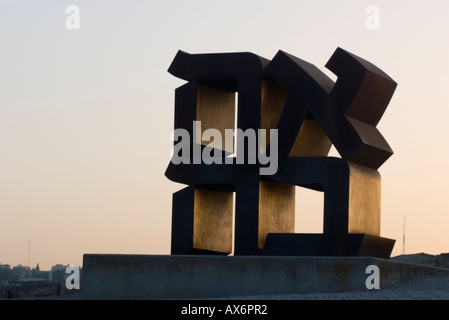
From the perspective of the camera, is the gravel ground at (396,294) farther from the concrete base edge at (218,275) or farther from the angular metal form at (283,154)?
the angular metal form at (283,154)

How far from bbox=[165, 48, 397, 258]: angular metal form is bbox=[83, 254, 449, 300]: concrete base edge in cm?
205

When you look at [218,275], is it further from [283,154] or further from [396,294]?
[283,154]

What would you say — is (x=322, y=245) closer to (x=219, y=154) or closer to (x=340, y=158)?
(x=340, y=158)

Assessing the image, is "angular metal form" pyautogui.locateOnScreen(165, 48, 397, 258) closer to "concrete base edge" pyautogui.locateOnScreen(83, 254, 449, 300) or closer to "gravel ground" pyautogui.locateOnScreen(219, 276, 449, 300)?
"gravel ground" pyautogui.locateOnScreen(219, 276, 449, 300)

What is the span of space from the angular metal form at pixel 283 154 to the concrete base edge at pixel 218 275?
6.73 ft

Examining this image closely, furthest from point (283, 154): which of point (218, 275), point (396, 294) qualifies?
point (396, 294)

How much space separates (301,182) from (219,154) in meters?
2.75

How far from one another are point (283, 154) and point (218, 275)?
3925 millimetres

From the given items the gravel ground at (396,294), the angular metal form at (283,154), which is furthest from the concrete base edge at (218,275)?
the angular metal form at (283,154)

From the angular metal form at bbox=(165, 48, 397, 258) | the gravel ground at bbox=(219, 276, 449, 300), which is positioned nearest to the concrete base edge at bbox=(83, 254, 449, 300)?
the gravel ground at bbox=(219, 276, 449, 300)

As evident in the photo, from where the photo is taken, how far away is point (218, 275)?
18.3 m

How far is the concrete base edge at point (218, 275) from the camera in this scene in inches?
709

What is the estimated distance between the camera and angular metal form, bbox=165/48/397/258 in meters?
20.4
